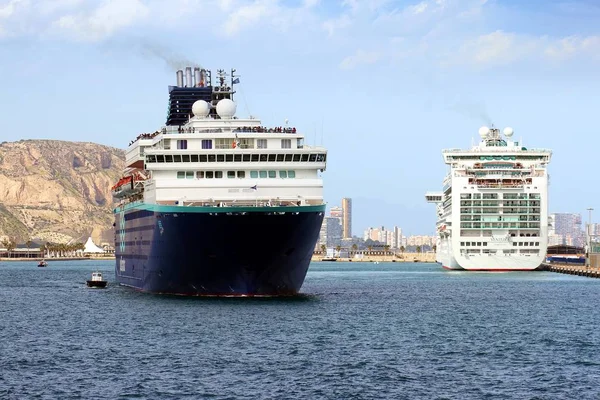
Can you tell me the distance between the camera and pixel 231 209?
61.4 m

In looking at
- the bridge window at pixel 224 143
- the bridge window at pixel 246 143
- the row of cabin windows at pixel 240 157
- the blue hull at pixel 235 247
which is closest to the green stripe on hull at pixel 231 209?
the blue hull at pixel 235 247

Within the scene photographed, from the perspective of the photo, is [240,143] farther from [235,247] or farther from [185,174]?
[235,247]

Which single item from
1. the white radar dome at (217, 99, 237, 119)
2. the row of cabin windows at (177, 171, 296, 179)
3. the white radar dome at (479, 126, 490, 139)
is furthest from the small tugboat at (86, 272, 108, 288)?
the white radar dome at (479, 126, 490, 139)

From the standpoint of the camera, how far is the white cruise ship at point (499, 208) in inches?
5059

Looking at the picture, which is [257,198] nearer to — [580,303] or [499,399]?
[580,303]

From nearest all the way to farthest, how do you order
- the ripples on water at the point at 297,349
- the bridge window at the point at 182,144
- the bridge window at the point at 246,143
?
the ripples on water at the point at 297,349
the bridge window at the point at 246,143
the bridge window at the point at 182,144

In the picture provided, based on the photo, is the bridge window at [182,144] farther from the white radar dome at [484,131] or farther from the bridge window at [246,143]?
the white radar dome at [484,131]

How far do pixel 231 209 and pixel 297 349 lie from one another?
57.9ft

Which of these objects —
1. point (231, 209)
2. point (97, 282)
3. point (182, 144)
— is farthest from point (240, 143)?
point (97, 282)

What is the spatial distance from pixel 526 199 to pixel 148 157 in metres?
71.7

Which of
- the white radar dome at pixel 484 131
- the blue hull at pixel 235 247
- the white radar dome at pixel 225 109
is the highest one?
the white radar dome at pixel 484 131

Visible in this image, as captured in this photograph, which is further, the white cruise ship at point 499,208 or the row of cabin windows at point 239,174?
the white cruise ship at point 499,208

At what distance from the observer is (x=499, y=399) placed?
34.4 m

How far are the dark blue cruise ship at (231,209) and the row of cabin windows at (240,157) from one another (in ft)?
0.20
